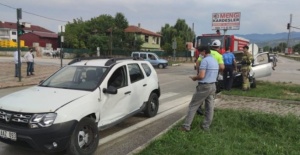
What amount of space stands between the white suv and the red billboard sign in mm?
32372

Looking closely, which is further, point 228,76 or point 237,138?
point 228,76

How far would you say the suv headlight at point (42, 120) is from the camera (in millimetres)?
4527

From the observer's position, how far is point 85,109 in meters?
5.07

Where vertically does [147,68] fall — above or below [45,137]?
above

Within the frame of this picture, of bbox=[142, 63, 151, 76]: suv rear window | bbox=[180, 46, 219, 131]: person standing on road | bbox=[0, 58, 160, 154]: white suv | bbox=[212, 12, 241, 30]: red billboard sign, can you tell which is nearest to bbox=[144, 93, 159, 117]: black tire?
bbox=[0, 58, 160, 154]: white suv

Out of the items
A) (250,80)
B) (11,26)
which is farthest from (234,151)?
(11,26)

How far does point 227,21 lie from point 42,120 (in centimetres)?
3604

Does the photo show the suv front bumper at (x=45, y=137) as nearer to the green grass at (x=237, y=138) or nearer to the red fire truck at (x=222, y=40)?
the green grass at (x=237, y=138)

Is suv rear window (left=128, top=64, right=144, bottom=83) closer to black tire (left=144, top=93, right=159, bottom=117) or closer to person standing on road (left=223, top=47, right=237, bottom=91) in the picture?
black tire (left=144, top=93, right=159, bottom=117)

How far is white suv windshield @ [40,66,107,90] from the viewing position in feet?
18.9

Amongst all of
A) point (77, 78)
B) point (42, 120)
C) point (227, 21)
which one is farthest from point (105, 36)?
point (42, 120)

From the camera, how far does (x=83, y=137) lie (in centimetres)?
502

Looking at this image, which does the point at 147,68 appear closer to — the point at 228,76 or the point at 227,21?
the point at 228,76

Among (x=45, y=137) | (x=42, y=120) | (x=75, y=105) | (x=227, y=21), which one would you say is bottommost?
(x=45, y=137)
